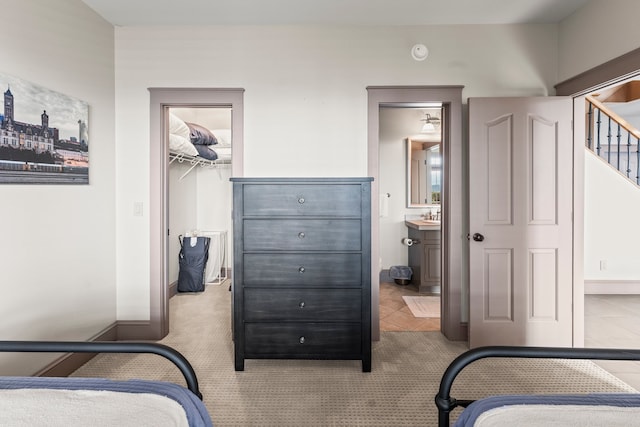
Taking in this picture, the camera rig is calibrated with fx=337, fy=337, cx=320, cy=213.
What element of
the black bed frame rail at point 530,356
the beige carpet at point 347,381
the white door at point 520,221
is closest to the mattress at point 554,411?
the black bed frame rail at point 530,356

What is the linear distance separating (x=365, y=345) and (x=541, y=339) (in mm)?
1598

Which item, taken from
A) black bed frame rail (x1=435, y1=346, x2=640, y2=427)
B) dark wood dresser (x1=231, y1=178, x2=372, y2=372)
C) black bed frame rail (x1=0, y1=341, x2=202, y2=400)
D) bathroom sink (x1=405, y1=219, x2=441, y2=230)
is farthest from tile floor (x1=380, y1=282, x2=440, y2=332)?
black bed frame rail (x1=0, y1=341, x2=202, y2=400)

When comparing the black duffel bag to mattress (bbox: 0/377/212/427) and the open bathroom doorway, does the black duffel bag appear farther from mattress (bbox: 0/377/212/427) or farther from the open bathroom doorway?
mattress (bbox: 0/377/212/427)

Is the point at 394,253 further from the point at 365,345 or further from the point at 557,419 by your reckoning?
the point at 557,419

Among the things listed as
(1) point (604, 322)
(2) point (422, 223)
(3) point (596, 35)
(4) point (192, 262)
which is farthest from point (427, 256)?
(4) point (192, 262)

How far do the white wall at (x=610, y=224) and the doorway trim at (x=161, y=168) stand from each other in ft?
14.6

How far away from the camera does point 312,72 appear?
118 inches

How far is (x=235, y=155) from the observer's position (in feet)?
9.78

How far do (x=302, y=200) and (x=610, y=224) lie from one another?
4325 mm

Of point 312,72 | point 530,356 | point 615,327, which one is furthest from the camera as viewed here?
point 615,327

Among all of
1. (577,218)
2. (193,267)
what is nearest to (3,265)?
(193,267)

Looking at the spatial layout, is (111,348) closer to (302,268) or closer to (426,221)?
(302,268)

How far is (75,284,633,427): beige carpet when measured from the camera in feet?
6.55

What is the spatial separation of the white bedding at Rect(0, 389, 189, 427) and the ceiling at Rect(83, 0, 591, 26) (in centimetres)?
272
